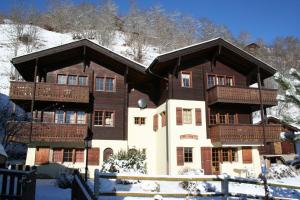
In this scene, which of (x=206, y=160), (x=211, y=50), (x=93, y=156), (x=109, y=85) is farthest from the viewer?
(x=211, y=50)

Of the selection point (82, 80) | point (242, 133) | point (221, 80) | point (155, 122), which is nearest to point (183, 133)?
point (155, 122)

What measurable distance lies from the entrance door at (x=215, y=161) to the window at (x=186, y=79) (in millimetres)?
5045

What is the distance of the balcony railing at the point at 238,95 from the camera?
2189 cm

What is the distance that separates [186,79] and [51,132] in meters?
10.3

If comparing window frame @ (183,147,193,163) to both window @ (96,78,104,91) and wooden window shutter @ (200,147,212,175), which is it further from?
window @ (96,78,104,91)

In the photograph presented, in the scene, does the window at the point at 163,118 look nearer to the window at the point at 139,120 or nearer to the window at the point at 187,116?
the window at the point at 187,116

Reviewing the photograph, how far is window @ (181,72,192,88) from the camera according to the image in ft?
76.3

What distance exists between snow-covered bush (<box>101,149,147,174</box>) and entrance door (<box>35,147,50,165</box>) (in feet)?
14.5

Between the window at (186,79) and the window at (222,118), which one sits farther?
the window at (222,118)

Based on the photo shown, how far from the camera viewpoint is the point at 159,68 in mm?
23109

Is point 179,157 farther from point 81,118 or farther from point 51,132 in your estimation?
point 51,132

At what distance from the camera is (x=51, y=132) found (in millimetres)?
20656

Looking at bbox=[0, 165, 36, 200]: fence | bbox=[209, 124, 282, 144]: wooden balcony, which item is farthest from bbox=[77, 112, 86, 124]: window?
bbox=[0, 165, 36, 200]: fence

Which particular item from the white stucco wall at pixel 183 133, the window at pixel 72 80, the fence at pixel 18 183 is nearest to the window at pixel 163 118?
the white stucco wall at pixel 183 133
